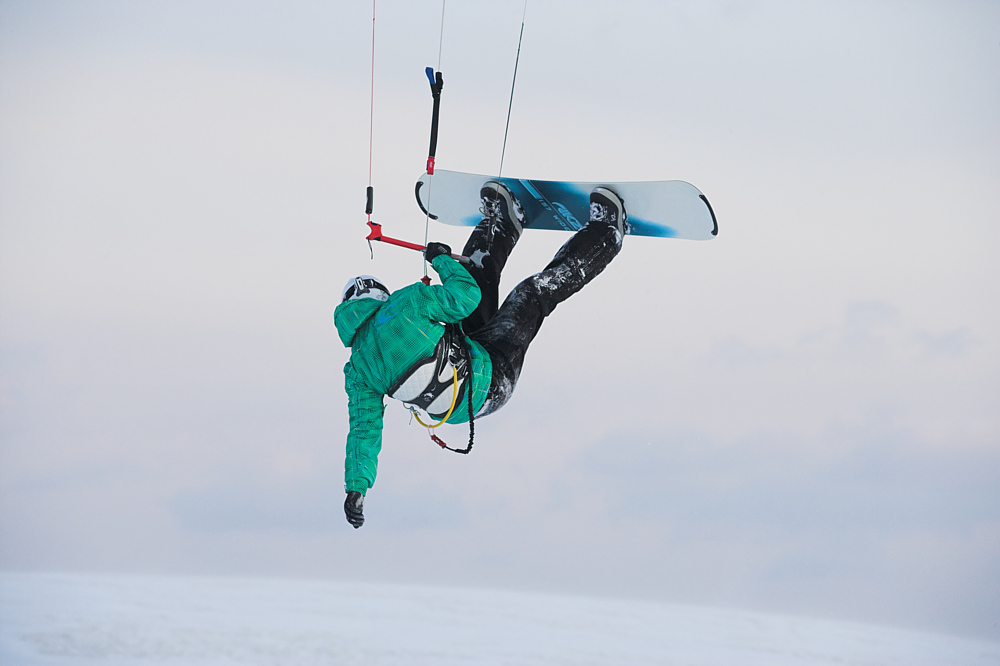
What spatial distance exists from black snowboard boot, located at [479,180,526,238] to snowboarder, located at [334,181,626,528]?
11 cm

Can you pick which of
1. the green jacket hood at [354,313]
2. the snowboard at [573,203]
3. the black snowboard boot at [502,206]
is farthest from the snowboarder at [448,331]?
the snowboard at [573,203]

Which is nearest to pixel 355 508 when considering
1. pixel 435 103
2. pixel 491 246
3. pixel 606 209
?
pixel 491 246

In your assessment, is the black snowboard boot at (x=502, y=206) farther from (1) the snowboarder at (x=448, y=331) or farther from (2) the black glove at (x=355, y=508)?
(2) the black glove at (x=355, y=508)

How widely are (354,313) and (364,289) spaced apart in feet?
0.49

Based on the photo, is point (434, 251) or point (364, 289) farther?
point (364, 289)

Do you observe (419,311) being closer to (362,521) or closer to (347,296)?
(347,296)

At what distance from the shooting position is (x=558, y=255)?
5008mm

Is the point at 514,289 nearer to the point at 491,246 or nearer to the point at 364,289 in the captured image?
the point at 491,246

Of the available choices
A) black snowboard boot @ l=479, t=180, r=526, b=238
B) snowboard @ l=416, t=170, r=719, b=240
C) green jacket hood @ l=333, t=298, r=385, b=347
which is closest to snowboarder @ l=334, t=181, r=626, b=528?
green jacket hood @ l=333, t=298, r=385, b=347

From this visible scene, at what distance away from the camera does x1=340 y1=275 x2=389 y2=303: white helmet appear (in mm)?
4086

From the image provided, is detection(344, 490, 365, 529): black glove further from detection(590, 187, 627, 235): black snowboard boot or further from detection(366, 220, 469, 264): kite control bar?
detection(590, 187, 627, 235): black snowboard boot

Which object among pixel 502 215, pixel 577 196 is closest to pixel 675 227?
pixel 577 196

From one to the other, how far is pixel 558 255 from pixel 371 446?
1630 mm

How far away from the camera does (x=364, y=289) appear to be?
411 cm
